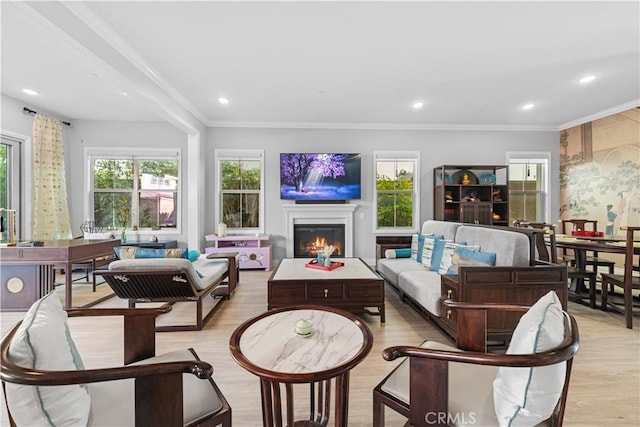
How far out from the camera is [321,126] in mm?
5555

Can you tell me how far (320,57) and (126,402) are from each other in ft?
10.8

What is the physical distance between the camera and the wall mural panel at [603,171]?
4.52 meters

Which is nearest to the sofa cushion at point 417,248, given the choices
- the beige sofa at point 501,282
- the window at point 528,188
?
the beige sofa at point 501,282

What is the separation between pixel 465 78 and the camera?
→ 12.0ft

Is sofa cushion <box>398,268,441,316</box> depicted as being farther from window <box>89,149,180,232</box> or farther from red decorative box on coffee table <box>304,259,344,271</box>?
window <box>89,149,180,232</box>

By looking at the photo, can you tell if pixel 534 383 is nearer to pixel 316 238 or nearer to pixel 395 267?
pixel 395 267

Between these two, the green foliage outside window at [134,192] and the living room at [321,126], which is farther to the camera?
the green foliage outside window at [134,192]

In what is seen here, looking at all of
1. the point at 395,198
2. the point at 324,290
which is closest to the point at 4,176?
the point at 324,290

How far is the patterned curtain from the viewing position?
4516 millimetres

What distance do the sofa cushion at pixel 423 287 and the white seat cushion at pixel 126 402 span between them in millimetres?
2039

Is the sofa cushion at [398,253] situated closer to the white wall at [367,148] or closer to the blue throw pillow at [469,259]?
Result: the blue throw pillow at [469,259]

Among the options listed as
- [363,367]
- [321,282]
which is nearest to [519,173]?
[321,282]

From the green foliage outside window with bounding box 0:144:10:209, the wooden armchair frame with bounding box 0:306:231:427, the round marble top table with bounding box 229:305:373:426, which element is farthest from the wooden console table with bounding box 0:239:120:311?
the round marble top table with bounding box 229:305:373:426

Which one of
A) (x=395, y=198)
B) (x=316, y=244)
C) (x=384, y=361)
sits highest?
(x=395, y=198)
